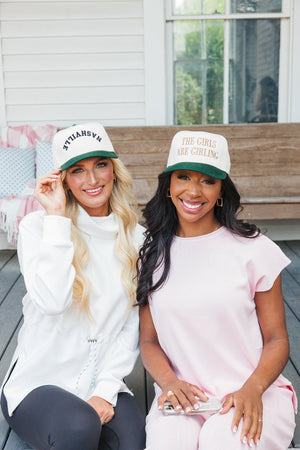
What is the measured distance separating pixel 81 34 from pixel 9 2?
627mm

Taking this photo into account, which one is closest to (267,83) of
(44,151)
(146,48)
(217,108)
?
(217,108)

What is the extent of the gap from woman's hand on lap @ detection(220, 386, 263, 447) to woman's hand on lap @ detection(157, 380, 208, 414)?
8cm

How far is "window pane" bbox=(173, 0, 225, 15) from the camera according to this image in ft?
Answer: 14.9

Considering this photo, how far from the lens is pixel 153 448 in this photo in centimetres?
134

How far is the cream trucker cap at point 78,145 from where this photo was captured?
5.28 ft

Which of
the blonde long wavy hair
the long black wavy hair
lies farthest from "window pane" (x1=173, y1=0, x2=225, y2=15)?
the long black wavy hair

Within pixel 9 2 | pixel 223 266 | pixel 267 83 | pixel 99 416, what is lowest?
pixel 99 416

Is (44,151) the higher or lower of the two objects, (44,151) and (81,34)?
the lower

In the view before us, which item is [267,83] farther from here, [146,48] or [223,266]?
[223,266]

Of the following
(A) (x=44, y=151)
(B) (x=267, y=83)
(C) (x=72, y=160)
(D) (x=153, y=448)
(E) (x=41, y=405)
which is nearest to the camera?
(D) (x=153, y=448)

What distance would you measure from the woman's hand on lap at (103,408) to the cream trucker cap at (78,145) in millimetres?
668

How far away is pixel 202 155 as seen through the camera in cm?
147

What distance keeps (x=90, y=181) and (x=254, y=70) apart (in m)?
3.44

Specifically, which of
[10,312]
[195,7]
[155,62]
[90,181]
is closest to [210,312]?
[90,181]
